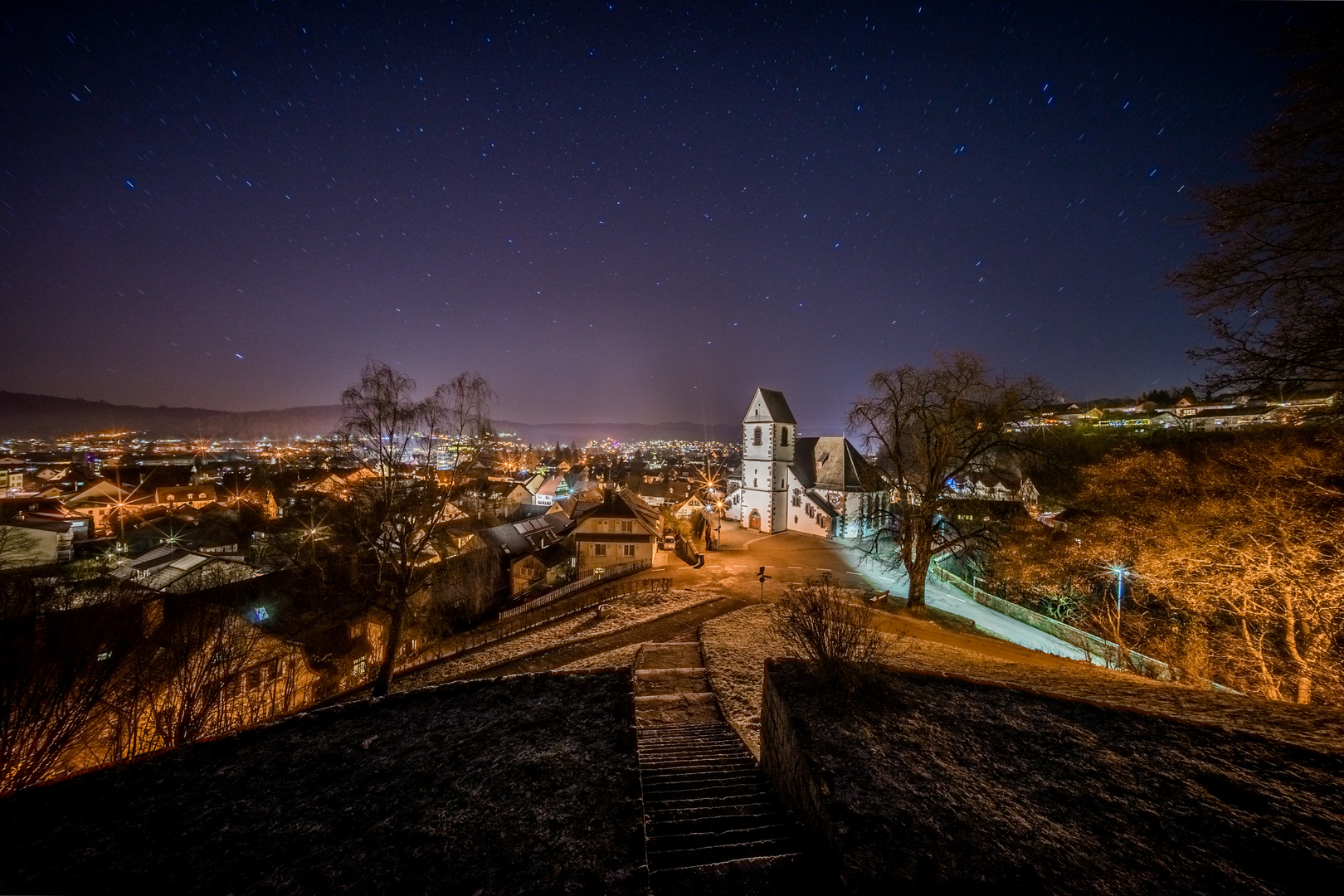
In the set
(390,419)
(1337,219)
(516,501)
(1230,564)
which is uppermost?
(1337,219)

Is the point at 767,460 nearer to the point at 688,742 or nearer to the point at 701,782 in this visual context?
the point at 688,742

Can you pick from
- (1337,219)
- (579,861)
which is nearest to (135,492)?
(579,861)

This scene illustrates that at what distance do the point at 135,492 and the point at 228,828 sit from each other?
65.1m

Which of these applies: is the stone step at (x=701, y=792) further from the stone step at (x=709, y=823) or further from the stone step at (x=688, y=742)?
the stone step at (x=688, y=742)

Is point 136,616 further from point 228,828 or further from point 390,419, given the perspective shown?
point 228,828

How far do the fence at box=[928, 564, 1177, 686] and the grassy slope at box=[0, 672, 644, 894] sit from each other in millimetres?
15895

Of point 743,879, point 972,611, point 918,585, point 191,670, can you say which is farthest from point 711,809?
point 972,611

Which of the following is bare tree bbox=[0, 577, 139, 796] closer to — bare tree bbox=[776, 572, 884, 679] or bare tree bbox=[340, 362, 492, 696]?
bare tree bbox=[340, 362, 492, 696]

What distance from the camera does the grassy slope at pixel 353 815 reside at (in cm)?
428

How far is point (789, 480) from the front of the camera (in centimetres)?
3803

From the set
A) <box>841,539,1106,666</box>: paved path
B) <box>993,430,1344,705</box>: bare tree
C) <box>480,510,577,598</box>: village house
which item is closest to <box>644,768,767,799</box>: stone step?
<box>993,430,1344,705</box>: bare tree

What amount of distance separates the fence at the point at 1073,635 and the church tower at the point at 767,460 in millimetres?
15321

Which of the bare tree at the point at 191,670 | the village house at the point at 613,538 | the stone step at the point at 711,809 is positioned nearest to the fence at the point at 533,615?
the village house at the point at 613,538

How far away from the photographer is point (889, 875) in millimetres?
4320
